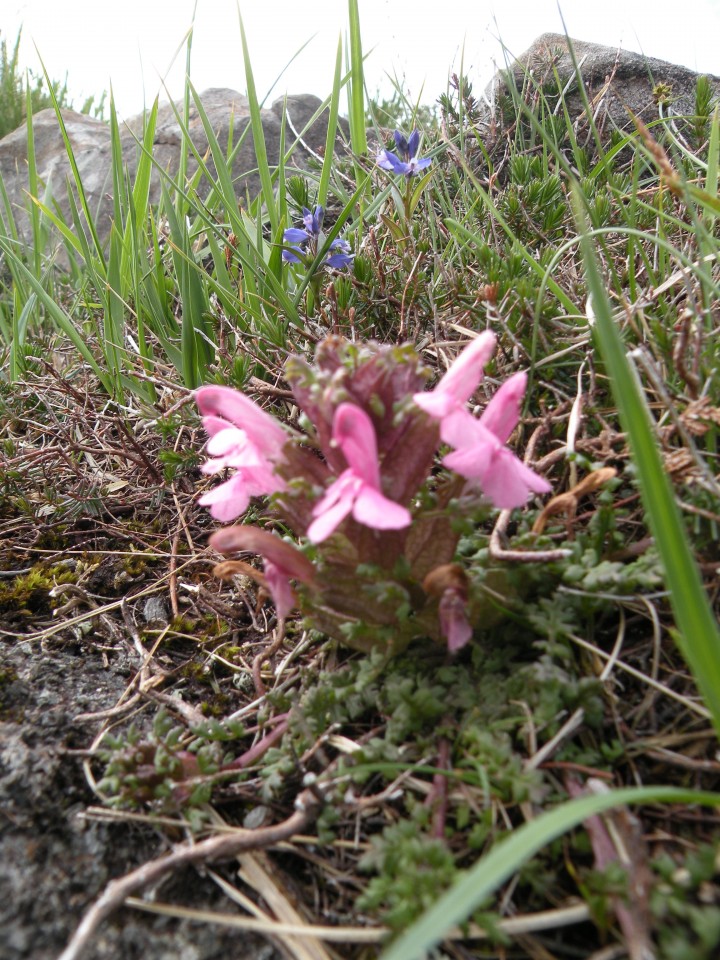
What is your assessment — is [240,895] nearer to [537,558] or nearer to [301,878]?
[301,878]

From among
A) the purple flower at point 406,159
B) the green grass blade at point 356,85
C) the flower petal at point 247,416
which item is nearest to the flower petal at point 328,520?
the flower petal at point 247,416

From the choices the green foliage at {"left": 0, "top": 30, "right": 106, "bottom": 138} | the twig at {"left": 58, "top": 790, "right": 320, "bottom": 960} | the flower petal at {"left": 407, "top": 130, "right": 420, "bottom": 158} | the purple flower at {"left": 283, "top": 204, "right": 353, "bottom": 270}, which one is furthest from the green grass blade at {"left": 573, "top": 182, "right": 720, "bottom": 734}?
the green foliage at {"left": 0, "top": 30, "right": 106, "bottom": 138}

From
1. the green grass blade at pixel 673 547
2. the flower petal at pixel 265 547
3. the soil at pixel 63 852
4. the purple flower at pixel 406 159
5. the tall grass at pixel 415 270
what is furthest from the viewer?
the purple flower at pixel 406 159

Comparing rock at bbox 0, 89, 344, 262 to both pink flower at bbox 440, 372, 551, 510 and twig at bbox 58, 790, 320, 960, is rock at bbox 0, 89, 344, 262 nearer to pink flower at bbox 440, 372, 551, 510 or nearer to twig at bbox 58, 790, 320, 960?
pink flower at bbox 440, 372, 551, 510

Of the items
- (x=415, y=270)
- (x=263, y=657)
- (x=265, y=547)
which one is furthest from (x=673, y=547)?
(x=415, y=270)

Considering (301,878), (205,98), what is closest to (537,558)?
(301,878)

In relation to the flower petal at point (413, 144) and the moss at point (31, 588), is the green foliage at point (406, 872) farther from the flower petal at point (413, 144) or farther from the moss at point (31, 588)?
the flower petal at point (413, 144)

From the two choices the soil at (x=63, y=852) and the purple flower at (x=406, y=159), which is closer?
the soil at (x=63, y=852)
